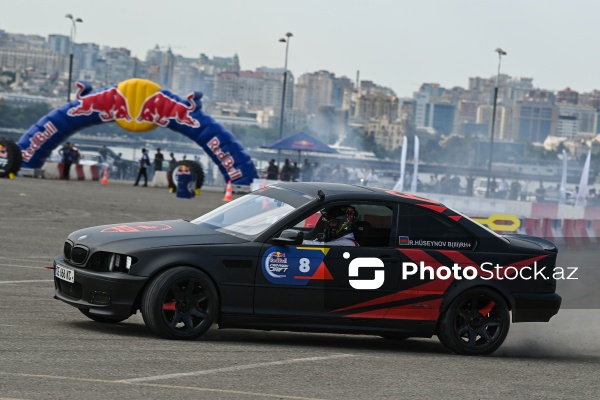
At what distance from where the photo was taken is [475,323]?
385 inches

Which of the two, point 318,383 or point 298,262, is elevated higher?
point 298,262

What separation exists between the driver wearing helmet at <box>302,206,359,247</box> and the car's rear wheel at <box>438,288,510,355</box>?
1.05 m

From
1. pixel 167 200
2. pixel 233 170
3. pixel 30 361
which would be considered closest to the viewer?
pixel 30 361

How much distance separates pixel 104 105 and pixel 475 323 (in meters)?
35.0

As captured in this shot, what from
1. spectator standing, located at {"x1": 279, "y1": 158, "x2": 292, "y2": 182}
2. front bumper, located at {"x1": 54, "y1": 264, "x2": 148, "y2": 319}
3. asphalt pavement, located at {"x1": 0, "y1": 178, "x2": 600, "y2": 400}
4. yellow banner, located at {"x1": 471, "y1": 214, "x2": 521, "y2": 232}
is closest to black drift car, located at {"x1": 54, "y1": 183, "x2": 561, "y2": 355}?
front bumper, located at {"x1": 54, "y1": 264, "x2": 148, "y2": 319}

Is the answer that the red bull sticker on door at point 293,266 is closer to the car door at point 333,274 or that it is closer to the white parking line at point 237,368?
the car door at point 333,274

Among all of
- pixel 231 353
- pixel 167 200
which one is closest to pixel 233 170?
pixel 167 200

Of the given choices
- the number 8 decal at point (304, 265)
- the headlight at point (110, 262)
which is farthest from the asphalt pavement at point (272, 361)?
the number 8 decal at point (304, 265)

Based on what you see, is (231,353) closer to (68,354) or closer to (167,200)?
(68,354)

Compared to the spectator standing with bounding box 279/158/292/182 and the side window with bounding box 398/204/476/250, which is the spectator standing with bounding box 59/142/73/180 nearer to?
the spectator standing with bounding box 279/158/292/182

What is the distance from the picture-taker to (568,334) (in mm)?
11133

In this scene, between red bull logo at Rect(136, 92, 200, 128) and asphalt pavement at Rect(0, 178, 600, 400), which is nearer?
asphalt pavement at Rect(0, 178, 600, 400)

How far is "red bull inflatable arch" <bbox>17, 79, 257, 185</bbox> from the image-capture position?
43.3 meters

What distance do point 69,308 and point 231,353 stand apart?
2.59 meters
